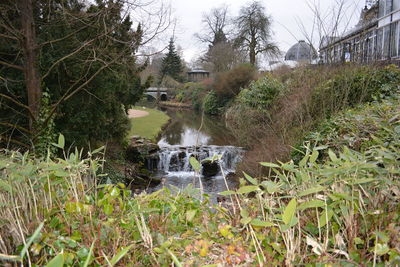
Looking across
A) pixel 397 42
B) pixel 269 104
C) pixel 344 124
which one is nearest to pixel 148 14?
pixel 344 124

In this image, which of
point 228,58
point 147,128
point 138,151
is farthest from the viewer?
point 228,58

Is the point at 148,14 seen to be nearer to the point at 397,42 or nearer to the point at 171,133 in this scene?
the point at 171,133

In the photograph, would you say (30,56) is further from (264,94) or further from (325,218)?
(264,94)

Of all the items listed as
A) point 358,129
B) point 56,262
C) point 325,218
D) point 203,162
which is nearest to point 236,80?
point 203,162

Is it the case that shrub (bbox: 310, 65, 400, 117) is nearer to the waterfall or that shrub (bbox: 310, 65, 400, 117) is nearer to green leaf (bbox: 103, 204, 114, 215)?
the waterfall

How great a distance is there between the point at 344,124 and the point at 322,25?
364 cm

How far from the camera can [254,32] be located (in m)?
32.6

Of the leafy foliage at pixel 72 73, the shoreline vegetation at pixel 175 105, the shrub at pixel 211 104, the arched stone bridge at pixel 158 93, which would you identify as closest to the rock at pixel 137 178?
the leafy foliage at pixel 72 73

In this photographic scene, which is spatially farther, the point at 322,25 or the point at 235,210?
the point at 322,25

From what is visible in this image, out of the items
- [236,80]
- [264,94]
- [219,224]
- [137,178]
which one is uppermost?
[236,80]

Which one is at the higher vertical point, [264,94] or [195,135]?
[264,94]

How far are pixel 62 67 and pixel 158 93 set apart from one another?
123 ft

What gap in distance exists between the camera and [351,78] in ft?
26.7

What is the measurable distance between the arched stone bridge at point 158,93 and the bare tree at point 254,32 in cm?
1625
